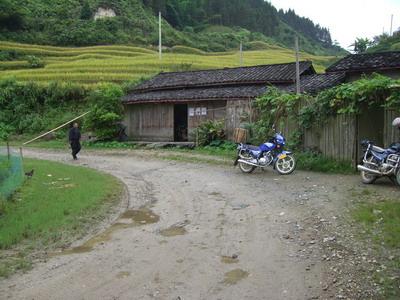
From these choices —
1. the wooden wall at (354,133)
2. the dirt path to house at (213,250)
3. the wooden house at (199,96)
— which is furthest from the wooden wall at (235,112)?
the dirt path to house at (213,250)

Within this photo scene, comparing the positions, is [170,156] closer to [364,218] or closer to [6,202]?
[6,202]

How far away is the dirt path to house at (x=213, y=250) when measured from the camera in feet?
18.0

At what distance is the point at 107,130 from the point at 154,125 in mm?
2544

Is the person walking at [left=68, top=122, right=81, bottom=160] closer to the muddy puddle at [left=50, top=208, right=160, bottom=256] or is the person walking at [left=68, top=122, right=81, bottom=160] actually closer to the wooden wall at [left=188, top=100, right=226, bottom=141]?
the wooden wall at [left=188, top=100, right=226, bottom=141]

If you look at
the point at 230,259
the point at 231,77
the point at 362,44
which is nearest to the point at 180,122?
the point at 231,77

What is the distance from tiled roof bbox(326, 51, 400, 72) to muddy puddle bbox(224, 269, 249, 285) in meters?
16.2

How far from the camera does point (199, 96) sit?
22625 mm

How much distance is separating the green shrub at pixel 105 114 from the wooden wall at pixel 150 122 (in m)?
0.79

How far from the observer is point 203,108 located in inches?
905

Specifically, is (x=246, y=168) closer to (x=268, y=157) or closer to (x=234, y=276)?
(x=268, y=157)

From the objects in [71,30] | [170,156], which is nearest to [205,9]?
[71,30]

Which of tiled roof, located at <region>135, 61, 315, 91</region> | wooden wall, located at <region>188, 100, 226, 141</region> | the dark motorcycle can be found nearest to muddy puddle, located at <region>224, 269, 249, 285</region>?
the dark motorcycle

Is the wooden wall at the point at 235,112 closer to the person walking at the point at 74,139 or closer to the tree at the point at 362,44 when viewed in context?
the person walking at the point at 74,139

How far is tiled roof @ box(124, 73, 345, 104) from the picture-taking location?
20500mm
